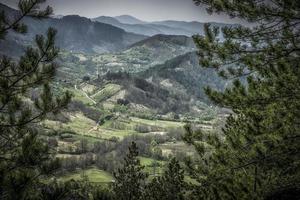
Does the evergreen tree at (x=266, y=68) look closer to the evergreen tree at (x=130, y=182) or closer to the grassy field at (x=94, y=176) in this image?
the evergreen tree at (x=130, y=182)

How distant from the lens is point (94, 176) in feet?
496

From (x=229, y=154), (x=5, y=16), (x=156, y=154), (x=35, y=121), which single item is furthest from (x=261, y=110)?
(x=156, y=154)

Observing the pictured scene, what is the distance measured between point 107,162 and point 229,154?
150 m

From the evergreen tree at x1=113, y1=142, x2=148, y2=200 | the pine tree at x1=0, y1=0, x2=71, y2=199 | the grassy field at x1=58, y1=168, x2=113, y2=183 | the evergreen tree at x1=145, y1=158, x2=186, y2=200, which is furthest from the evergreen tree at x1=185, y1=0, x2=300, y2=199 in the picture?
the grassy field at x1=58, y1=168, x2=113, y2=183

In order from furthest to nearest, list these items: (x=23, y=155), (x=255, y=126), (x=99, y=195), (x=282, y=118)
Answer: (x=99, y=195) → (x=255, y=126) → (x=282, y=118) → (x=23, y=155)

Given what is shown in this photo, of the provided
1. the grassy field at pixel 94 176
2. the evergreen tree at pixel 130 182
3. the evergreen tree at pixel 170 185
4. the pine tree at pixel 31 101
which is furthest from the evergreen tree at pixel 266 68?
the grassy field at pixel 94 176

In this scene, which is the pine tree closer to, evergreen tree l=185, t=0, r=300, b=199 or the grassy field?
evergreen tree l=185, t=0, r=300, b=199

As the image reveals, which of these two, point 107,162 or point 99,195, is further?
point 107,162

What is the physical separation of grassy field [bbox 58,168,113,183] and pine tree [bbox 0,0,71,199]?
431 feet

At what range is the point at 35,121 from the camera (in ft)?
49.4

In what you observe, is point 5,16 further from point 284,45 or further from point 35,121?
point 284,45

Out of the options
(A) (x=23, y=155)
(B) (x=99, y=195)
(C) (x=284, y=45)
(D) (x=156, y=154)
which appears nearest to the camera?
(A) (x=23, y=155)

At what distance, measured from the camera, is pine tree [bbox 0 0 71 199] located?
14273mm

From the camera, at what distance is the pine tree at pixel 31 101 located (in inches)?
562
